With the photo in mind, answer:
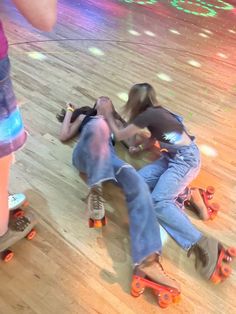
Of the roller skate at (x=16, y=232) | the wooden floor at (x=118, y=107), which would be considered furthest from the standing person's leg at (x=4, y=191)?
the wooden floor at (x=118, y=107)

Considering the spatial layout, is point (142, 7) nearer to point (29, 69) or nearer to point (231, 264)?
point (29, 69)

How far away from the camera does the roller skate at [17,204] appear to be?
1.14 meters

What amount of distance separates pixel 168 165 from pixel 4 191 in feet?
2.13

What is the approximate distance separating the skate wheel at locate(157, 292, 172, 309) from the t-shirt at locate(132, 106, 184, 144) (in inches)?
21.7

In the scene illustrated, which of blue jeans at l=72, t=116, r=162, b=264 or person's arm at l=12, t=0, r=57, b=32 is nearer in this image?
person's arm at l=12, t=0, r=57, b=32

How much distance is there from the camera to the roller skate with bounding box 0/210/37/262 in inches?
41.7

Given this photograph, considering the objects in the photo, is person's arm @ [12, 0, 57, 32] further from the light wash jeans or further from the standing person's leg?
the light wash jeans

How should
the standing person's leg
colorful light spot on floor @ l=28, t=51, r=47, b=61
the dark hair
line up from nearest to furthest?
1. the standing person's leg
2. the dark hair
3. colorful light spot on floor @ l=28, t=51, r=47, b=61

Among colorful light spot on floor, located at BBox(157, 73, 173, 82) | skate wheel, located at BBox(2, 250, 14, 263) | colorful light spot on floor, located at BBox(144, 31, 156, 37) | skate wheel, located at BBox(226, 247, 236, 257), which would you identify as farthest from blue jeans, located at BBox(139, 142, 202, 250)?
colorful light spot on floor, located at BBox(144, 31, 156, 37)

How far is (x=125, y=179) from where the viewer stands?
1.26 m

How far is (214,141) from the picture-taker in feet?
5.59

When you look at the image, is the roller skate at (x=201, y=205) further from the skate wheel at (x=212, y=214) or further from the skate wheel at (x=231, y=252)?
the skate wheel at (x=231, y=252)

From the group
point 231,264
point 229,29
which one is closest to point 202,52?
point 229,29

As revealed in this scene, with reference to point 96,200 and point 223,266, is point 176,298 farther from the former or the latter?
point 96,200
